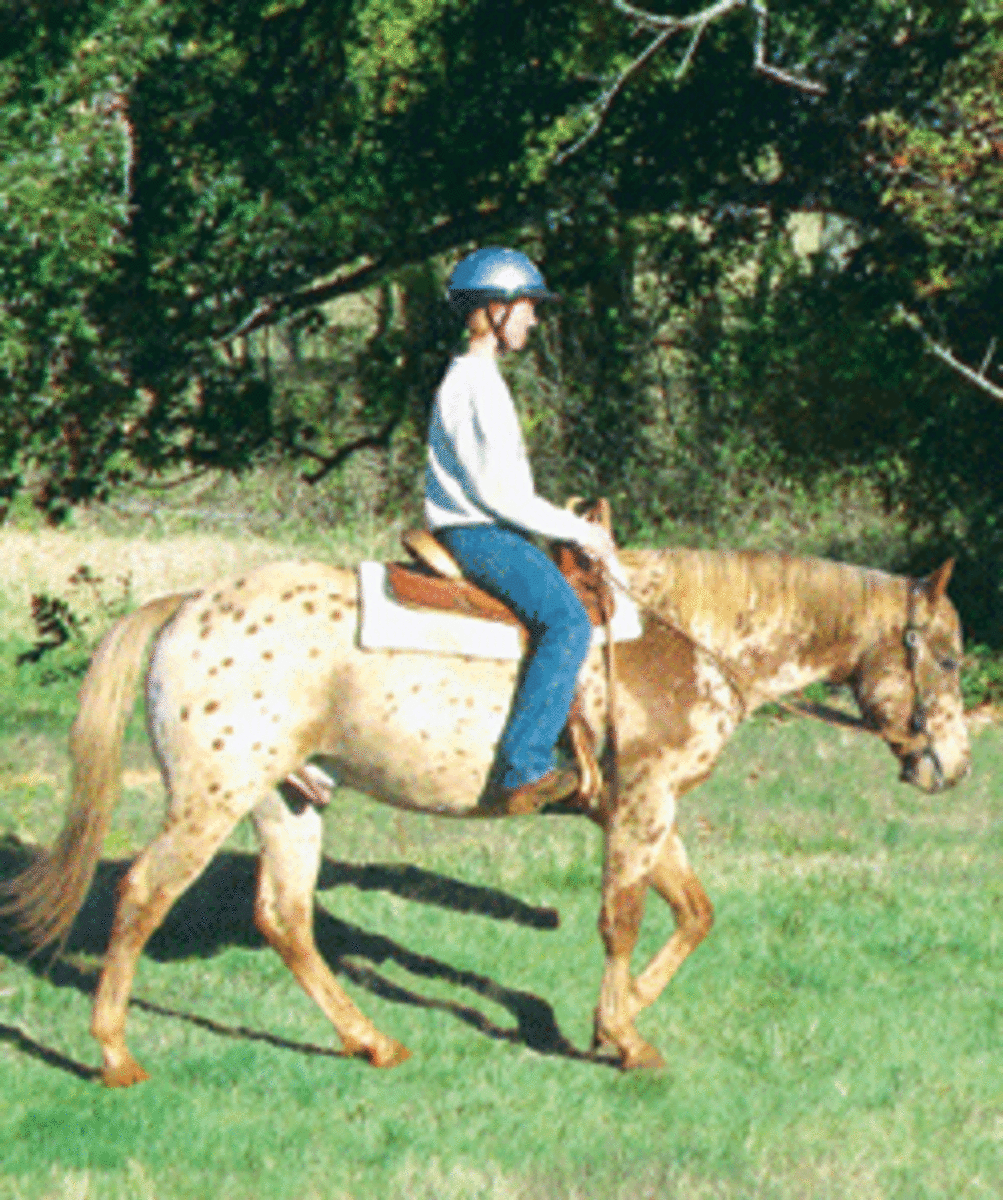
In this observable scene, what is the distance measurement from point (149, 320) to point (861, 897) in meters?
5.50

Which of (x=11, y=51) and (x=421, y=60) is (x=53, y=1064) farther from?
(x=421, y=60)

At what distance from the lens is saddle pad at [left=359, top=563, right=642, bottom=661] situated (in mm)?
6242

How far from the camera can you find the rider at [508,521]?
20.3 ft

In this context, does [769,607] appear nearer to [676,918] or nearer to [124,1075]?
[676,918]

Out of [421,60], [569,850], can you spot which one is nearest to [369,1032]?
[569,850]

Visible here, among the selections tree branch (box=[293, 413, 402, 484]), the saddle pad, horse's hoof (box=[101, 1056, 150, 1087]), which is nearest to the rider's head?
the saddle pad

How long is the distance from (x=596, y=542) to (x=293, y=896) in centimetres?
171

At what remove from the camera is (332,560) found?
16.6m

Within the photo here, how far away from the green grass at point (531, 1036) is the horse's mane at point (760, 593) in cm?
147

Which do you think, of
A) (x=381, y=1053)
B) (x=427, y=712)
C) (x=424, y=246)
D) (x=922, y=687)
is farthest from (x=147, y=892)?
(x=424, y=246)

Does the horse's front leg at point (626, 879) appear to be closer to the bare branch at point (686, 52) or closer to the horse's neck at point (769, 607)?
the horse's neck at point (769, 607)

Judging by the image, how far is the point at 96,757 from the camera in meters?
6.45

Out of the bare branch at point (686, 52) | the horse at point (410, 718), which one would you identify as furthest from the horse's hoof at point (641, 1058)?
the bare branch at point (686, 52)

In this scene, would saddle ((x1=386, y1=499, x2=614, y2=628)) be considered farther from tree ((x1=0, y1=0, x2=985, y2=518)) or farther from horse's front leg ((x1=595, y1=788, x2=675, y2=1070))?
tree ((x1=0, y1=0, x2=985, y2=518))
